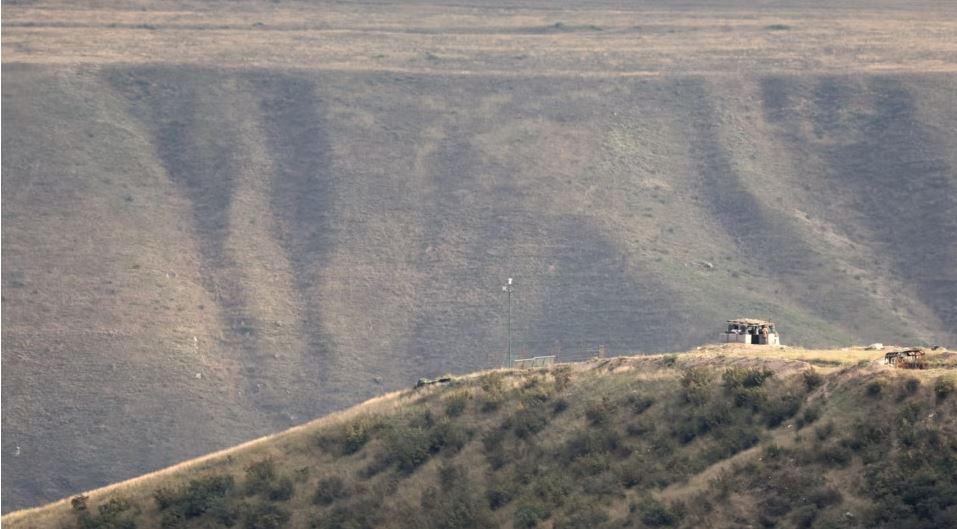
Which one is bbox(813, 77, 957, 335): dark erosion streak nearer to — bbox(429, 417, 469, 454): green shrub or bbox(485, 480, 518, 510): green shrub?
bbox(429, 417, 469, 454): green shrub

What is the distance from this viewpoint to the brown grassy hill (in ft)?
147

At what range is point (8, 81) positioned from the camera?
5418 inches

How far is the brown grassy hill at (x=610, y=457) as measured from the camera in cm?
4481

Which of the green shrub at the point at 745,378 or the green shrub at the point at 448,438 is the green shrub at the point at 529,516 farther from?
the green shrub at the point at 745,378

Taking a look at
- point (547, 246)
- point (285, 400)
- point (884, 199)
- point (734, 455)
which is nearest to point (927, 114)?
point (884, 199)

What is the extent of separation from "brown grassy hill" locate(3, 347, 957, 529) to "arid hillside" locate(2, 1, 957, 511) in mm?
46332

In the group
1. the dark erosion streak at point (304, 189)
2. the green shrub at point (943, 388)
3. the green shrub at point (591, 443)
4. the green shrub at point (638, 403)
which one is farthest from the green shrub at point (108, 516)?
the dark erosion streak at point (304, 189)

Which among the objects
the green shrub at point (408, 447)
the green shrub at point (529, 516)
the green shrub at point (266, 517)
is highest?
the green shrub at point (408, 447)

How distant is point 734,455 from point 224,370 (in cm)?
6633

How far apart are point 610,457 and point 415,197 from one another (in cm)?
7997

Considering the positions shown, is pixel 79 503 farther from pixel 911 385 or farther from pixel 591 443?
pixel 911 385

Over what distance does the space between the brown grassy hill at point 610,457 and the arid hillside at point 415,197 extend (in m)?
46.3

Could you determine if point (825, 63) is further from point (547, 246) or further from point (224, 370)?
point (224, 370)

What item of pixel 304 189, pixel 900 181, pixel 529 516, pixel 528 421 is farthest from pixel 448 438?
pixel 900 181
